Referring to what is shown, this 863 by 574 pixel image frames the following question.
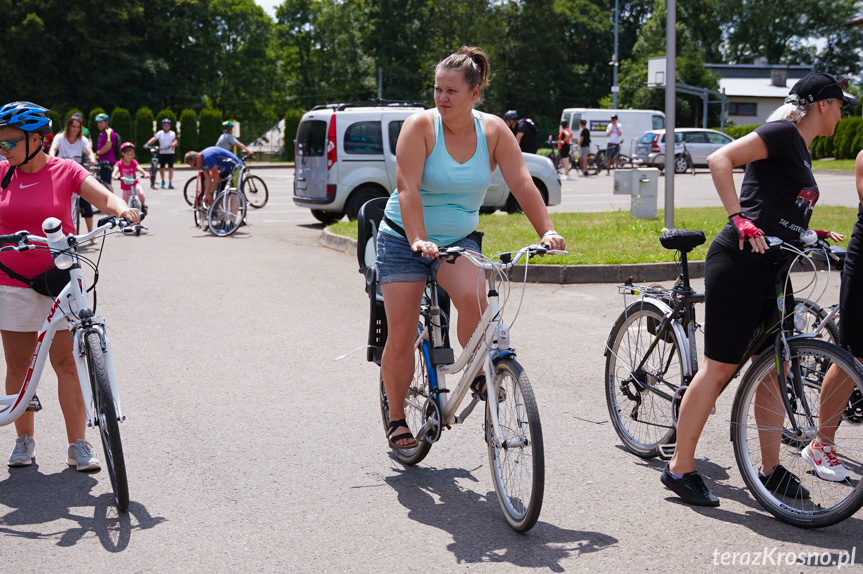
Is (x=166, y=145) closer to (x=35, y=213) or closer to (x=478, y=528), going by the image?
(x=35, y=213)

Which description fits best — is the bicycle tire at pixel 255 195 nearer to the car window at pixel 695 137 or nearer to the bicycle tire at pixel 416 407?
the bicycle tire at pixel 416 407

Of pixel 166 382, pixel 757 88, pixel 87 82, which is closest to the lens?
pixel 166 382

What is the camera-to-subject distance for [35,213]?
4.93 meters

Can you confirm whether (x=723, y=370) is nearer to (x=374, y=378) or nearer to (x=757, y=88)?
(x=374, y=378)

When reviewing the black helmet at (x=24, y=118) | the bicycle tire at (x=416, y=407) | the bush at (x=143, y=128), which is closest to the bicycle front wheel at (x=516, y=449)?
the bicycle tire at (x=416, y=407)

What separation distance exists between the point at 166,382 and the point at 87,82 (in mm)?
57854

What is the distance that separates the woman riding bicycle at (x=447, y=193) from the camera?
14.2 feet

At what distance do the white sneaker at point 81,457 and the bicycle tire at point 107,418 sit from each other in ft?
2.00

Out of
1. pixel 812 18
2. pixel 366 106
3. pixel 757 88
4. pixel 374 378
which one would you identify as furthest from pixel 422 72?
pixel 374 378

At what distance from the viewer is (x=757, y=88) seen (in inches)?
2864

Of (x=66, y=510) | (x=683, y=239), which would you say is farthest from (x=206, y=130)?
(x=683, y=239)

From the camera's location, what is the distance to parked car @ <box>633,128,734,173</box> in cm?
3394

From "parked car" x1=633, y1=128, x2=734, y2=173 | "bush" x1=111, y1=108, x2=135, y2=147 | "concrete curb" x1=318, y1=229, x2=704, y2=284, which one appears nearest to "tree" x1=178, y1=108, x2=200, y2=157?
"bush" x1=111, y1=108, x2=135, y2=147

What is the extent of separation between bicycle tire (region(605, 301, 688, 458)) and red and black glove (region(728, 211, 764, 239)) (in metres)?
0.84
